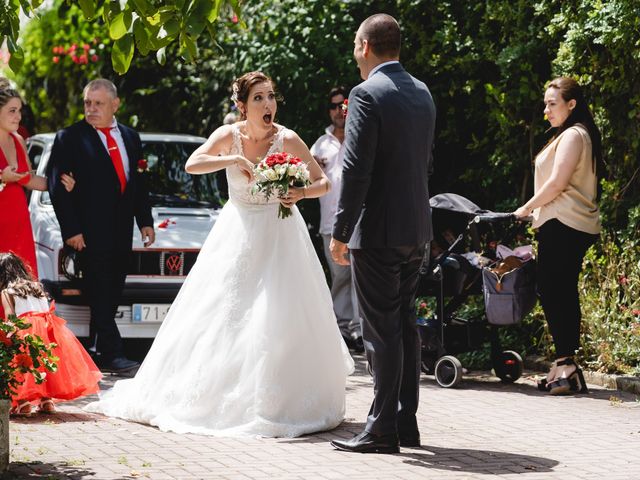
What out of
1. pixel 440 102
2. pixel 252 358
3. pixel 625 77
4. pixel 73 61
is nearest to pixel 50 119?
pixel 73 61

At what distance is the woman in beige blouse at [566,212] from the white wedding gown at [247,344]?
2209mm

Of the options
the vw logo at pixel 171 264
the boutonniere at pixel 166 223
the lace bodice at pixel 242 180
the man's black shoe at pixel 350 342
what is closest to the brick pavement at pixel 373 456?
the lace bodice at pixel 242 180

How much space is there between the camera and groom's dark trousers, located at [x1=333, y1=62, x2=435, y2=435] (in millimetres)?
6711

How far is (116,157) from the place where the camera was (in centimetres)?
1023

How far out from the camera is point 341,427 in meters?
7.79

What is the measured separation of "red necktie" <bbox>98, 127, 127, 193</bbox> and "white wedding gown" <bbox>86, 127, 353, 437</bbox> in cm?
227

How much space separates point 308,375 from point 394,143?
5.73 ft

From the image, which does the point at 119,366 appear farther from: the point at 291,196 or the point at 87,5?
the point at 87,5

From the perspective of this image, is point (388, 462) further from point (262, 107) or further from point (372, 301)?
point (262, 107)

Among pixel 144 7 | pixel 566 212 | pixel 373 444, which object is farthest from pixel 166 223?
pixel 144 7

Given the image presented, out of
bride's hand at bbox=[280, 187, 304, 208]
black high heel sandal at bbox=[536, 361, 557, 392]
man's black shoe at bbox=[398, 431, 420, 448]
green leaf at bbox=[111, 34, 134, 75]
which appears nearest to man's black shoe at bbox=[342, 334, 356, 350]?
black high heel sandal at bbox=[536, 361, 557, 392]

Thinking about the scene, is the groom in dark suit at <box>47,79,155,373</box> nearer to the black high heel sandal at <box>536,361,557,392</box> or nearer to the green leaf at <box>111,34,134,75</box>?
the black high heel sandal at <box>536,361,557,392</box>

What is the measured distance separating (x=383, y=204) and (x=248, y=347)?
4.81ft

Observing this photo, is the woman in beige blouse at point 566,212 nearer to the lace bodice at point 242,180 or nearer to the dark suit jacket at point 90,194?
the lace bodice at point 242,180
